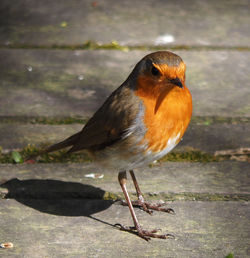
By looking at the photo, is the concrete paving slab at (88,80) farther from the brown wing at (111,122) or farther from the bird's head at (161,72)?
the bird's head at (161,72)

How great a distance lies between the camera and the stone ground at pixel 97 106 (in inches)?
101

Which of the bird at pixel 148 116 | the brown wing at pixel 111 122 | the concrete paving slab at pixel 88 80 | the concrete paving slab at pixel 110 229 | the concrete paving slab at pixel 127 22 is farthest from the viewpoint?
the concrete paving slab at pixel 127 22

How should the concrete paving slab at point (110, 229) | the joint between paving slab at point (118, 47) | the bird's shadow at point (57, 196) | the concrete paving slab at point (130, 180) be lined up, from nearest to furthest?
the concrete paving slab at point (110, 229) → the bird's shadow at point (57, 196) → the concrete paving slab at point (130, 180) → the joint between paving slab at point (118, 47)

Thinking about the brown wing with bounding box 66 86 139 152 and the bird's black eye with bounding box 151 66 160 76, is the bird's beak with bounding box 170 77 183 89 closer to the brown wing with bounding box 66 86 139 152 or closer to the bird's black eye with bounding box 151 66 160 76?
the bird's black eye with bounding box 151 66 160 76

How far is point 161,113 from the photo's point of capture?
8.58 feet

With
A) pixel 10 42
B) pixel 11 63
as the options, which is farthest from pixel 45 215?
pixel 10 42

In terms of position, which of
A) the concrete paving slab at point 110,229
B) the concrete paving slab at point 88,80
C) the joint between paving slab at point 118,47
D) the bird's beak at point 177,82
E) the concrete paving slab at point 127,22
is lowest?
the concrete paving slab at point 110,229

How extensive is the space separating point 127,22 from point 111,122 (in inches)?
104

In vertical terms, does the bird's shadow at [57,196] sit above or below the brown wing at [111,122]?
below

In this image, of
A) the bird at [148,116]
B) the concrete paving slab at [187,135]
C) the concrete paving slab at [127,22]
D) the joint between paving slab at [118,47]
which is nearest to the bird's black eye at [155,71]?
the bird at [148,116]

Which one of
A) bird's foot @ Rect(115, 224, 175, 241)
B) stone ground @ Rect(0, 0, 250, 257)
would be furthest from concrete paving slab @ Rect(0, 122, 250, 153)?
bird's foot @ Rect(115, 224, 175, 241)

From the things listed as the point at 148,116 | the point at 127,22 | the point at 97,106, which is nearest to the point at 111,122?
the point at 148,116

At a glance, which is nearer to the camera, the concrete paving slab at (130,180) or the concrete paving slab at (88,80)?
the concrete paving slab at (130,180)

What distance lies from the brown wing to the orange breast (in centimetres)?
8
